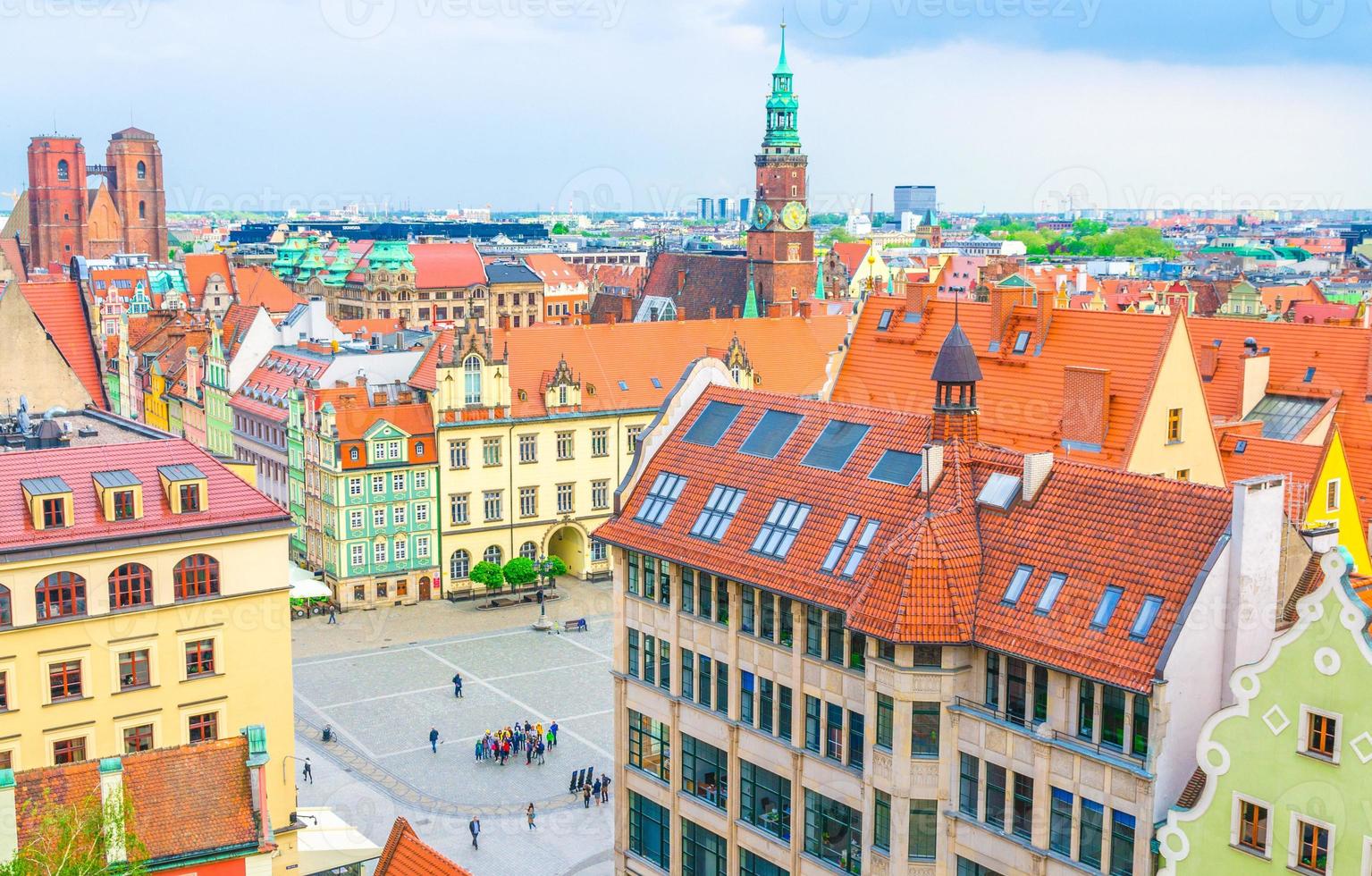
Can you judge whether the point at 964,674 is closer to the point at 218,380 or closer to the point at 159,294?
the point at 218,380

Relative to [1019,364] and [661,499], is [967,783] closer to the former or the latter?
[661,499]

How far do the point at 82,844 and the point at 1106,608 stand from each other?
22644mm

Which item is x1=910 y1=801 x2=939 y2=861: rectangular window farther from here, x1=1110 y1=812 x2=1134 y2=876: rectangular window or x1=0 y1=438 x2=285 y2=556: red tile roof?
x1=0 y1=438 x2=285 y2=556: red tile roof

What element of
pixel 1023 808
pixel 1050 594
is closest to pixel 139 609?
→ pixel 1023 808

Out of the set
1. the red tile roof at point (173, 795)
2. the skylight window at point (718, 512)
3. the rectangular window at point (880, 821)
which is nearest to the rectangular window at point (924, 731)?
the rectangular window at point (880, 821)

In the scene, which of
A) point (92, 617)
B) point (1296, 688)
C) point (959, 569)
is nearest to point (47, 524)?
point (92, 617)

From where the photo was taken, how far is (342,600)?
292ft

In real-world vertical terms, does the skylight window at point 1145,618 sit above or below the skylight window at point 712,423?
below

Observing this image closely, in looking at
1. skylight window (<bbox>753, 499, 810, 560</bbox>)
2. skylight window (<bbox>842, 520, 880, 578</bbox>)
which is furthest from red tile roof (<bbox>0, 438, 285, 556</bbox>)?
skylight window (<bbox>842, 520, 880, 578</bbox>)

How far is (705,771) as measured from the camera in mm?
45875

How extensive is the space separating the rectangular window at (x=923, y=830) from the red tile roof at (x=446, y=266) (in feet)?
511

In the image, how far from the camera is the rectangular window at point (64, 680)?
44.2 m

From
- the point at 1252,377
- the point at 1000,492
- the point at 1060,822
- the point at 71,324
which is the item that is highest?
the point at 71,324

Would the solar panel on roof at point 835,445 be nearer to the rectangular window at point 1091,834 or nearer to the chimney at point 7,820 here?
the rectangular window at point 1091,834
